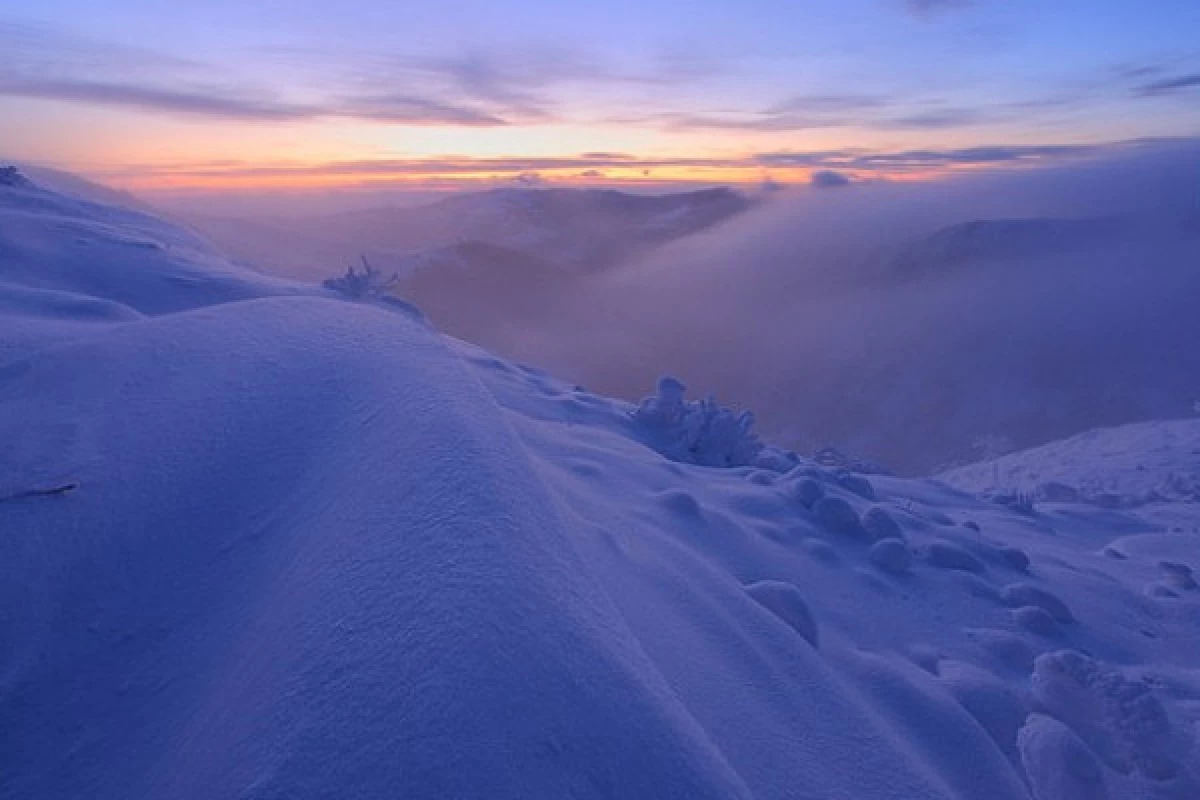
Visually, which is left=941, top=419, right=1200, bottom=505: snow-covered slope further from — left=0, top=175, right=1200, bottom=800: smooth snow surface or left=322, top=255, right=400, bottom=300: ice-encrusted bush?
left=322, top=255, right=400, bottom=300: ice-encrusted bush

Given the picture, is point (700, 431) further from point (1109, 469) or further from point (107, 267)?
point (1109, 469)

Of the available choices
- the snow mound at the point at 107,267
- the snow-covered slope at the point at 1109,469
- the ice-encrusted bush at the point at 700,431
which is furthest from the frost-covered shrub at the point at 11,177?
the snow-covered slope at the point at 1109,469

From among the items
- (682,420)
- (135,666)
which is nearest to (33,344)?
(135,666)

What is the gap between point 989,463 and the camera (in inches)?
707

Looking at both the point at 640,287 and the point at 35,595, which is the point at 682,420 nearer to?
the point at 35,595

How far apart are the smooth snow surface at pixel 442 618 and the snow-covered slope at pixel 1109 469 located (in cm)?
550

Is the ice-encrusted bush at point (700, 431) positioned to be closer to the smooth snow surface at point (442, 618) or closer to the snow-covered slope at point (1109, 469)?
the smooth snow surface at point (442, 618)

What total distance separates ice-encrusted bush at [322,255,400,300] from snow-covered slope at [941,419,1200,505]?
6415 millimetres

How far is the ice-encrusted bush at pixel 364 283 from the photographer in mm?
7699

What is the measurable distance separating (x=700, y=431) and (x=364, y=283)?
3480 millimetres

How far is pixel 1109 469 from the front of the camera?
12.7 metres

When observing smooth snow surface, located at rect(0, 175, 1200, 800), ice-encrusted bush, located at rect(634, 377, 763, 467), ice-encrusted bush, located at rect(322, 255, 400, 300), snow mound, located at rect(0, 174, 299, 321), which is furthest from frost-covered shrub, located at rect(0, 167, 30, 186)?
ice-encrusted bush, located at rect(634, 377, 763, 467)

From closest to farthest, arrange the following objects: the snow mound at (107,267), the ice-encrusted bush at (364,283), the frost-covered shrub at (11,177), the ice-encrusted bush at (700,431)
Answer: the snow mound at (107,267) → the ice-encrusted bush at (700,431) → the ice-encrusted bush at (364,283) → the frost-covered shrub at (11,177)

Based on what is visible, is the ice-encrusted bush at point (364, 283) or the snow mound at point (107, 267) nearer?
the snow mound at point (107, 267)
